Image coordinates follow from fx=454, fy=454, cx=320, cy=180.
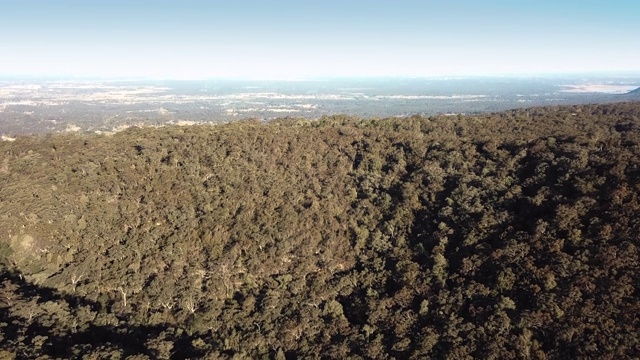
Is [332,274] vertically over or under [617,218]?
under

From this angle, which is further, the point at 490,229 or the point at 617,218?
the point at 490,229

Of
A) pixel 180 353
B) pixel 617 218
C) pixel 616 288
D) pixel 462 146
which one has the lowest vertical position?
pixel 180 353

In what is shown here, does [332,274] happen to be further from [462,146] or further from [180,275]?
[462,146]

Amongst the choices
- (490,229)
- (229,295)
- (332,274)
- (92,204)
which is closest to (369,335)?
(332,274)

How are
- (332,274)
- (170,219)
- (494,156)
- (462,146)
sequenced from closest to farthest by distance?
(332,274), (170,219), (494,156), (462,146)

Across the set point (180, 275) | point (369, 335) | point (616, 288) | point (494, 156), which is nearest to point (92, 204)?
point (180, 275)

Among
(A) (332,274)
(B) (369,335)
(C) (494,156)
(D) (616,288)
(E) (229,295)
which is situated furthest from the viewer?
(C) (494,156)
